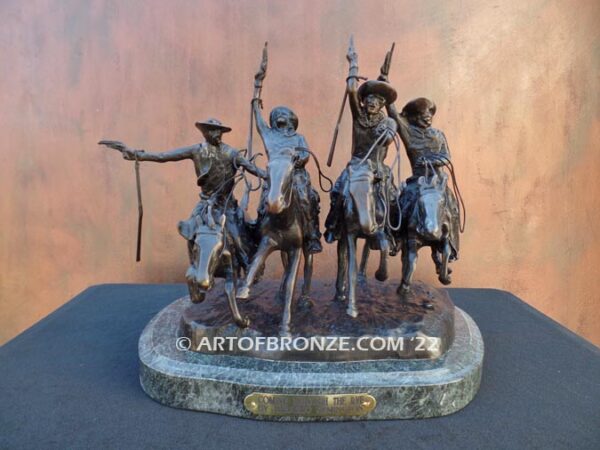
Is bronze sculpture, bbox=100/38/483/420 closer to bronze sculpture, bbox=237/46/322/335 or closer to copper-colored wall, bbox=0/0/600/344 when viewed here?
bronze sculpture, bbox=237/46/322/335

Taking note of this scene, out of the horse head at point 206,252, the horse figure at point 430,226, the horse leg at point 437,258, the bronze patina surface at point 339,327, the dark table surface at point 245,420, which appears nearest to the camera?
the dark table surface at point 245,420

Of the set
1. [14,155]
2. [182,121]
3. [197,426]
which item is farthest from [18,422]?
[14,155]

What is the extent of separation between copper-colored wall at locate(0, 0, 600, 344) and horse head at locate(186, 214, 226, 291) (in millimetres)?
1729

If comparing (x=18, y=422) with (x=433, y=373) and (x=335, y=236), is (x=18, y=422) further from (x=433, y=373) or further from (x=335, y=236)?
(x=433, y=373)

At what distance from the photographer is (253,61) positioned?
301 centimetres

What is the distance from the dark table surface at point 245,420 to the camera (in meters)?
1.29

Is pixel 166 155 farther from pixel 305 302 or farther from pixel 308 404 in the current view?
pixel 308 404

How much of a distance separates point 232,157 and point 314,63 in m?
1.68

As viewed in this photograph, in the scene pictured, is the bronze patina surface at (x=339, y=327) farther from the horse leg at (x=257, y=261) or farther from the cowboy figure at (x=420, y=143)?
the cowboy figure at (x=420, y=143)

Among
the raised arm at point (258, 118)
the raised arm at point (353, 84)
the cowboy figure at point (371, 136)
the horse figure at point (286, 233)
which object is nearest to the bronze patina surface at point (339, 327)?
the horse figure at point (286, 233)

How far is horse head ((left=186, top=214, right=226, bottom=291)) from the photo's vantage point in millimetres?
1400

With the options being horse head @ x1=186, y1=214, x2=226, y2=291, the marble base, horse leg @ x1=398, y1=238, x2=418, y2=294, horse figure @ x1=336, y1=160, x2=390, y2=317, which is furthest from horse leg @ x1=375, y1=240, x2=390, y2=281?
horse head @ x1=186, y1=214, x2=226, y2=291

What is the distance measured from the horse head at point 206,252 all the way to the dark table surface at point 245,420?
1.78 ft

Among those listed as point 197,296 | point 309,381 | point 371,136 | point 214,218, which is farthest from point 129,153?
point 309,381
